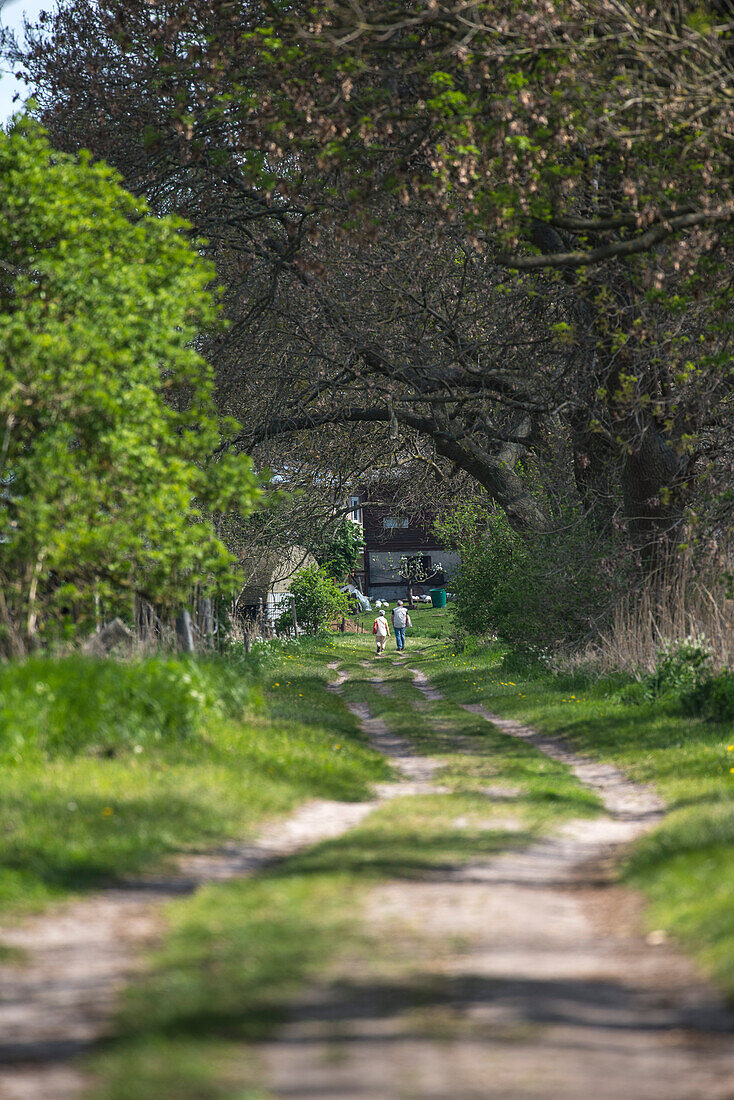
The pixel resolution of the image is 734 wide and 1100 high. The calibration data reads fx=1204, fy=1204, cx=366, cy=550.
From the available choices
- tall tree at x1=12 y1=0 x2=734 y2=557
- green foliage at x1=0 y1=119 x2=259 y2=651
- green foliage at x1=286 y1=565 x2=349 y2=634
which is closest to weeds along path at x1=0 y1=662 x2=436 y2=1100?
green foliage at x1=0 y1=119 x2=259 y2=651

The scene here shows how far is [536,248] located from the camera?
1549 cm

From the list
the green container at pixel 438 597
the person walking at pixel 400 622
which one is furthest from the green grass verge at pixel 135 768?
the green container at pixel 438 597

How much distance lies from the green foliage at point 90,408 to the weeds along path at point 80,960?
4.15 m

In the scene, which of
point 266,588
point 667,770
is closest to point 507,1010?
point 667,770

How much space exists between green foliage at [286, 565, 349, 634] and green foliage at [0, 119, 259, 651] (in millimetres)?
29322

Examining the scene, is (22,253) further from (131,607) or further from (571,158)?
(571,158)

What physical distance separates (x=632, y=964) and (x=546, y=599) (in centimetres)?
1577

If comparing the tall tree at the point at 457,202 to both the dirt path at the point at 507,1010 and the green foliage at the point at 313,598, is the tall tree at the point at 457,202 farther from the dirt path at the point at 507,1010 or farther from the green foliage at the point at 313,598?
the green foliage at the point at 313,598

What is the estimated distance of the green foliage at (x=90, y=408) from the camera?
11.3 metres

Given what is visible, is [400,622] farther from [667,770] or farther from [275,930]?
[275,930]

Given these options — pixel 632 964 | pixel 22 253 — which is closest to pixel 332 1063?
pixel 632 964

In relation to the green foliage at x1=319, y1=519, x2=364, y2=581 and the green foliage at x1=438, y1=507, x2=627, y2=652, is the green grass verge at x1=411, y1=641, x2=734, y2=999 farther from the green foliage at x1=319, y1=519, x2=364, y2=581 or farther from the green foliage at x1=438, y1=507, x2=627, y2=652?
the green foliage at x1=319, y1=519, x2=364, y2=581

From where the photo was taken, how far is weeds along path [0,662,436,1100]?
4.26m

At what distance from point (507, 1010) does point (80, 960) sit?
6.53ft
